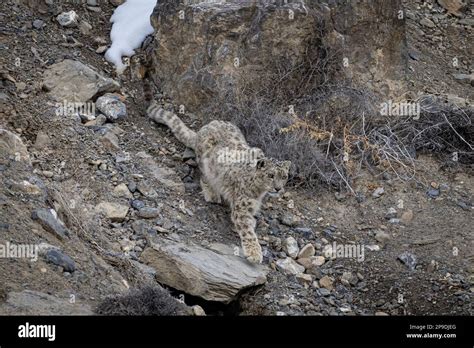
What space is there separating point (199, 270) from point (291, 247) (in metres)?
1.58

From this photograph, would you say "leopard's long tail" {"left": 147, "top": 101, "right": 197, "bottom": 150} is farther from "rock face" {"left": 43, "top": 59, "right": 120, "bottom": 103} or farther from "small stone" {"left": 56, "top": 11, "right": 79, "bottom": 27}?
"small stone" {"left": 56, "top": 11, "right": 79, "bottom": 27}

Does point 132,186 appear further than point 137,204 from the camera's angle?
Yes

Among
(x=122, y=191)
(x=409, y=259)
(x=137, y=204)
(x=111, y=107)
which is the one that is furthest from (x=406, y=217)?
(x=111, y=107)

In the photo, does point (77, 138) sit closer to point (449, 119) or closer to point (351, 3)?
point (351, 3)

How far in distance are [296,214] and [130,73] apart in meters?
3.46

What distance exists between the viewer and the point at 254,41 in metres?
11.5

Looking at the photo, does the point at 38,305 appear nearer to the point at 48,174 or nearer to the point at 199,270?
the point at 199,270

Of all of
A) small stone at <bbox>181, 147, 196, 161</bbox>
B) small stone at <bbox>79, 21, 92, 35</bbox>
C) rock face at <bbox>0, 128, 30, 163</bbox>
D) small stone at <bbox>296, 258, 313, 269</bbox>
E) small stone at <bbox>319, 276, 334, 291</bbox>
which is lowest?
small stone at <bbox>319, 276, 334, 291</bbox>

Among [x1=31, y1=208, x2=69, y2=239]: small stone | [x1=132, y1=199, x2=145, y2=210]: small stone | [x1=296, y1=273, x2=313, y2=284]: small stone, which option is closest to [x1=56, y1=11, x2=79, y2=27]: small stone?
[x1=132, y1=199, x2=145, y2=210]: small stone

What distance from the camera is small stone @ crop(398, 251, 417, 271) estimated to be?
31.2 ft

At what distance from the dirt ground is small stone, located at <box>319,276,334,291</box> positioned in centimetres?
4

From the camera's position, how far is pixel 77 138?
10227 millimetres

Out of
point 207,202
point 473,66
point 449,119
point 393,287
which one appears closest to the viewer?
point 393,287
